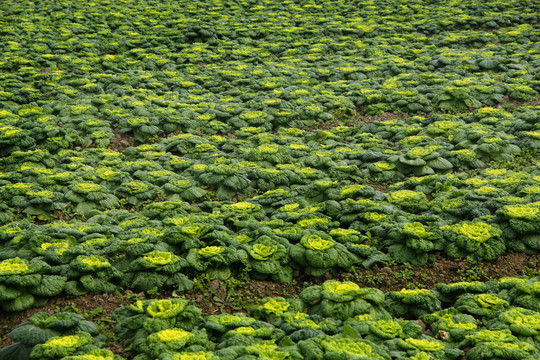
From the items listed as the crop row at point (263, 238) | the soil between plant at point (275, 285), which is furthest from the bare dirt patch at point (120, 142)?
the soil between plant at point (275, 285)

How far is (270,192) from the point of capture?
22.9ft

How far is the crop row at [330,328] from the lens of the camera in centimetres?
375

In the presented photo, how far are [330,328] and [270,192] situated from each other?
312 cm

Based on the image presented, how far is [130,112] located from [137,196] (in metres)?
3.50

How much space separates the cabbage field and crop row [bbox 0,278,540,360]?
0.06 feet

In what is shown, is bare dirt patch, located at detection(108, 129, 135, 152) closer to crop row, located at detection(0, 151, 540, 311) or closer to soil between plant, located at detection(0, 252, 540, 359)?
crop row, located at detection(0, 151, 540, 311)

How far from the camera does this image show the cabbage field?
421cm

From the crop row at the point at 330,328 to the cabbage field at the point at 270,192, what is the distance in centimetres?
2

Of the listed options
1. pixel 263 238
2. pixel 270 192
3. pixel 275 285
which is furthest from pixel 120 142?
pixel 275 285

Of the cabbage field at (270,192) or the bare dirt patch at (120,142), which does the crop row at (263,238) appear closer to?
the cabbage field at (270,192)

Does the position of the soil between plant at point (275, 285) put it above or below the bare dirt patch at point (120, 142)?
above

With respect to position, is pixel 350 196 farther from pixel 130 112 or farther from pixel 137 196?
pixel 130 112

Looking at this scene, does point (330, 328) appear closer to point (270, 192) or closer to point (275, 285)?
point (275, 285)

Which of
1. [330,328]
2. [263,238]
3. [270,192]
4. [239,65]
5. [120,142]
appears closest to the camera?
[330,328]
